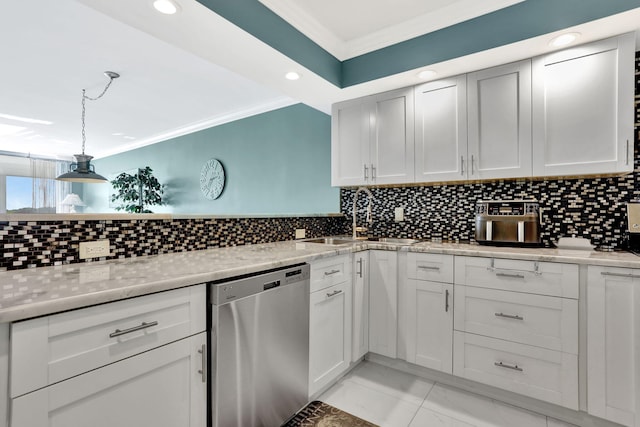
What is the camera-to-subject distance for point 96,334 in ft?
3.01

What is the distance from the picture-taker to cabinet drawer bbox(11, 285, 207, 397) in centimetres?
79

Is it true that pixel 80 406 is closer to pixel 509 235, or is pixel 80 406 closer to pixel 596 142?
pixel 509 235

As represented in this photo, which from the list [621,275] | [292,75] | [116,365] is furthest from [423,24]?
[116,365]

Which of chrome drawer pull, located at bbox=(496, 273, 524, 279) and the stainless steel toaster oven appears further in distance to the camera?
the stainless steel toaster oven

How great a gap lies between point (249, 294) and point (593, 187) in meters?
2.33

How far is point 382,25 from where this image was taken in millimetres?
2258

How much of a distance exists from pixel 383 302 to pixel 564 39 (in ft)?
6.61

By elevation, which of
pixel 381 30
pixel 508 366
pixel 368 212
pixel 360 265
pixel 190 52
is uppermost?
pixel 381 30

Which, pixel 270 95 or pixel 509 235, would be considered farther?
pixel 270 95

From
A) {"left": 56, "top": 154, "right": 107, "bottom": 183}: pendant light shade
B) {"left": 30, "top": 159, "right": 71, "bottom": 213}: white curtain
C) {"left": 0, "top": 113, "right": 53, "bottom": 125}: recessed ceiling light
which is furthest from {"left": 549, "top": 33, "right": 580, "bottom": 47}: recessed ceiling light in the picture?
{"left": 30, "top": 159, "right": 71, "bottom": 213}: white curtain

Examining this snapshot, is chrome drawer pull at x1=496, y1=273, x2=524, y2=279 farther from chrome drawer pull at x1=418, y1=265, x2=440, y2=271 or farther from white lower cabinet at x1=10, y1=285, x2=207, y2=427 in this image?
white lower cabinet at x1=10, y1=285, x2=207, y2=427

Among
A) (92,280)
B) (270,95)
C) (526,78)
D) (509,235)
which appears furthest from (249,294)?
(270,95)

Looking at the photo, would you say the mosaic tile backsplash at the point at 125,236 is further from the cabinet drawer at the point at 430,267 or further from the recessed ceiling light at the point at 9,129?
the recessed ceiling light at the point at 9,129

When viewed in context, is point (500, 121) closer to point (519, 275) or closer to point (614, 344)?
point (519, 275)
